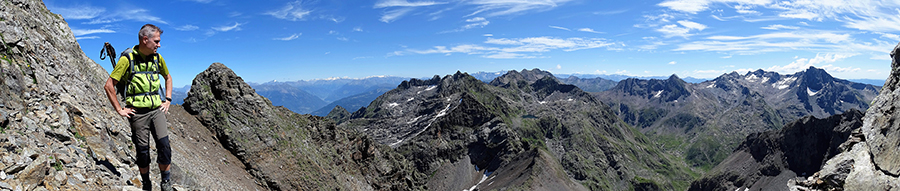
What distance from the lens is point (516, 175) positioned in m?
138

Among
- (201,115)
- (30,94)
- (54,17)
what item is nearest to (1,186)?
(30,94)

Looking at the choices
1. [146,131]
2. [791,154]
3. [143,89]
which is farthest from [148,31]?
[791,154]

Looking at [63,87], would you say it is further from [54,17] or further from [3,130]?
[54,17]

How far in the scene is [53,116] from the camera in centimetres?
1241

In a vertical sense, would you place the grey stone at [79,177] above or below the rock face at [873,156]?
above

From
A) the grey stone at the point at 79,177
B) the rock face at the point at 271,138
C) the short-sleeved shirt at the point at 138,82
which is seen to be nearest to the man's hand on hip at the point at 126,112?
the short-sleeved shirt at the point at 138,82

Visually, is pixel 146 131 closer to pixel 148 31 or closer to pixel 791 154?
pixel 148 31

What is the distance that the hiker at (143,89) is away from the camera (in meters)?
10.5

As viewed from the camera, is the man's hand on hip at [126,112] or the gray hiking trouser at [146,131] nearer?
the man's hand on hip at [126,112]

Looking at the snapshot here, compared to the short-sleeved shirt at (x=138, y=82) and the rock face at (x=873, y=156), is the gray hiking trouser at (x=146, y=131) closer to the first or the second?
the short-sleeved shirt at (x=138, y=82)

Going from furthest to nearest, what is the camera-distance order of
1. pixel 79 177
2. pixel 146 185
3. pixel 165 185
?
pixel 165 185 → pixel 146 185 → pixel 79 177

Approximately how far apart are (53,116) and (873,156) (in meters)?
32.3

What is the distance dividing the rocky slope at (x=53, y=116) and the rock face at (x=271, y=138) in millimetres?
16582

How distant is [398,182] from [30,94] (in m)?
61.5
